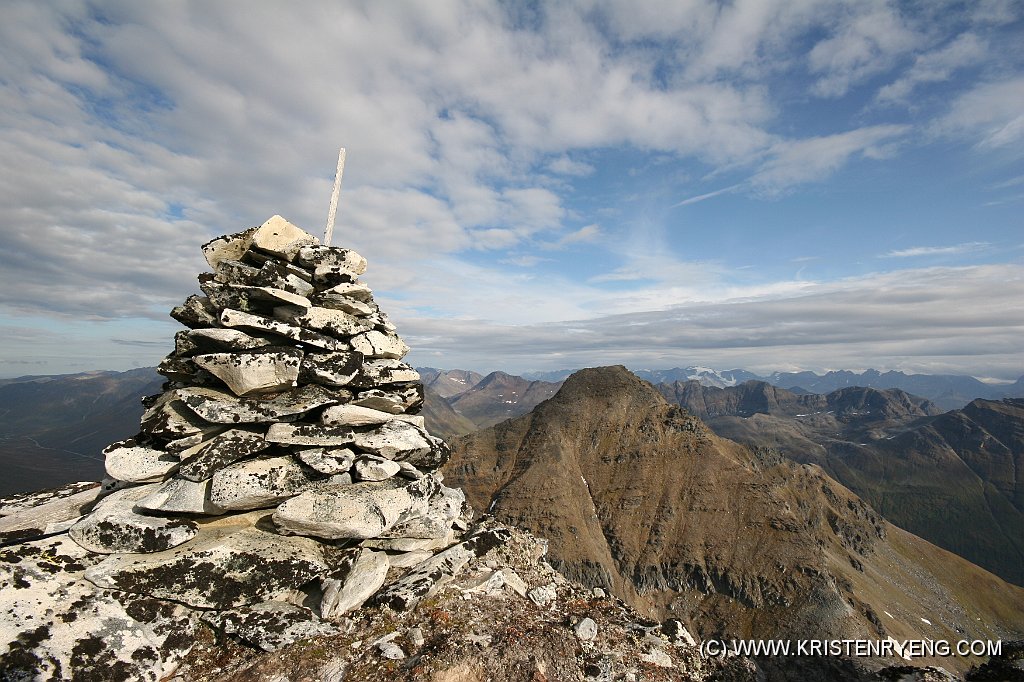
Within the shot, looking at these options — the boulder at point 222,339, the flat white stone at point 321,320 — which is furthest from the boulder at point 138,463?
the flat white stone at point 321,320

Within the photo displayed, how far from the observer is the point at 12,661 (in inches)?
384

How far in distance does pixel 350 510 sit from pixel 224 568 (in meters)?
3.70

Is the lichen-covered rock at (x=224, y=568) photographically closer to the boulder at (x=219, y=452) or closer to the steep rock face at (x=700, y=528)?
the boulder at (x=219, y=452)

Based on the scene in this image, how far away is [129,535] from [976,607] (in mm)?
240085

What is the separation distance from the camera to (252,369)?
51.7ft

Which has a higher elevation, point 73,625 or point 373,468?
point 373,468

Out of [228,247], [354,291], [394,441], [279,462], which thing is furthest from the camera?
[354,291]

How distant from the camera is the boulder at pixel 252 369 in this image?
15.7 meters

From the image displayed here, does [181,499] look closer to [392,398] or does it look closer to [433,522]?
[392,398]

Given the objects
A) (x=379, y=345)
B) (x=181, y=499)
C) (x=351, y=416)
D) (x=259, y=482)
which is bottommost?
(x=181, y=499)

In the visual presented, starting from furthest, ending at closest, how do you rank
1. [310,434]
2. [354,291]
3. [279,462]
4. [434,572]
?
[354,291]
[310,434]
[279,462]
[434,572]

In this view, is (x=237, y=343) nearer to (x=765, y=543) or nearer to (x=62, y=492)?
(x=62, y=492)

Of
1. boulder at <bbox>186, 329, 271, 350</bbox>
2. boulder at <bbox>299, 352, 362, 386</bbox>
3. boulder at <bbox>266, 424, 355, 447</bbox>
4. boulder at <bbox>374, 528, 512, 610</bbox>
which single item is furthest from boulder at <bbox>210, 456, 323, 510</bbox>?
boulder at <bbox>374, 528, 512, 610</bbox>

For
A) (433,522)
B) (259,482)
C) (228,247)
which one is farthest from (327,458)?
(228,247)
